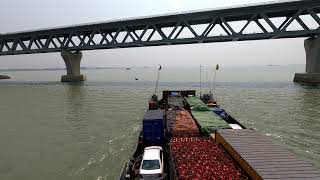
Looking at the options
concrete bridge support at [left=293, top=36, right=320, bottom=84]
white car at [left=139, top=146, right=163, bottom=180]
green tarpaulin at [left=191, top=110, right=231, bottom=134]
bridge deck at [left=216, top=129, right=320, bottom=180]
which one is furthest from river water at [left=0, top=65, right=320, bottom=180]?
concrete bridge support at [left=293, top=36, right=320, bottom=84]

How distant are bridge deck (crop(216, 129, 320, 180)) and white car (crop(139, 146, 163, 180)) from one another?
4.07 m

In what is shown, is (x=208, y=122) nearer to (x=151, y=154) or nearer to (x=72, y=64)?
(x=151, y=154)

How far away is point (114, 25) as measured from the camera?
9700 cm

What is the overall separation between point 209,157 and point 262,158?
2800 mm

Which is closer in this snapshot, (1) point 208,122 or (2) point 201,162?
(2) point 201,162

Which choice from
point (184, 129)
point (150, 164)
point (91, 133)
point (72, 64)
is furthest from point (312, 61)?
point (72, 64)

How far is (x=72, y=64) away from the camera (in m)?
113

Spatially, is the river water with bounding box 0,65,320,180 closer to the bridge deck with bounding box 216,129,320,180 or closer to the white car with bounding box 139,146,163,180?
the white car with bounding box 139,146,163,180

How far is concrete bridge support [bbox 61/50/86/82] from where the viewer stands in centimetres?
11104

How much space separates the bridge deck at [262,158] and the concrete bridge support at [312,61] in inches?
2823

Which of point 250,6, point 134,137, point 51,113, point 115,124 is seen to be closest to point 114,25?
point 250,6

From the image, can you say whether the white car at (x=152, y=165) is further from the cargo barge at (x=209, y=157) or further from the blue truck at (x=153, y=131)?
the blue truck at (x=153, y=131)

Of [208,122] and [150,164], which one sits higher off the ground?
[208,122]

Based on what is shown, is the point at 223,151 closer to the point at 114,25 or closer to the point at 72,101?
the point at 72,101
